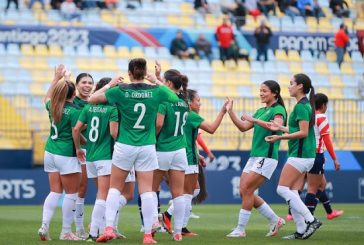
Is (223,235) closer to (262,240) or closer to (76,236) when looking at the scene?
(262,240)

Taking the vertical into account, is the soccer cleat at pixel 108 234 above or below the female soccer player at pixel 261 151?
below

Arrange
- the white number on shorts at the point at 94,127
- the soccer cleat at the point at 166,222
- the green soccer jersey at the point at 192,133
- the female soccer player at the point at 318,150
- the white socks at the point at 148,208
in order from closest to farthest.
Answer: the white socks at the point at 148,208, the white number on shorts at the point at 94,127, the green soccer jersey at the point at 192,133, the soccer cleat at the point at 166,222, the female soccer player at the point at 318,150

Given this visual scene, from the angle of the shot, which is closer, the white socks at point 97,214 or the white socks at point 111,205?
the white socks at point 111,205

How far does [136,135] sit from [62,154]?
154cm

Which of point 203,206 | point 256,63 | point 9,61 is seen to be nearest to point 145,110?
point 203,206

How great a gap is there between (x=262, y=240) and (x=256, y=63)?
2187cm

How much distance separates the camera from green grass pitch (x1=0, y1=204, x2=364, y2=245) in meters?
14.4

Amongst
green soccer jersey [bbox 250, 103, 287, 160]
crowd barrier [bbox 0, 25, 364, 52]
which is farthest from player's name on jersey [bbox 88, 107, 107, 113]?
crowd barrier [bbox 0, 25, 364, 52]

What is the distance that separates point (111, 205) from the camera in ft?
43.1

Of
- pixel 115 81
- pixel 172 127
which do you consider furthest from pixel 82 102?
pixel 115 81

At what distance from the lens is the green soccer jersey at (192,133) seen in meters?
15.1

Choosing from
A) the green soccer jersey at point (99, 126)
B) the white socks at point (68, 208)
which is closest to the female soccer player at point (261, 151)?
the green soccer jersey at point (99, 126)

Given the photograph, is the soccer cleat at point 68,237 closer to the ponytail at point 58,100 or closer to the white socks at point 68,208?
the white socks at point 68,208

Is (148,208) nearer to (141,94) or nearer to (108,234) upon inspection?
(108,234)
